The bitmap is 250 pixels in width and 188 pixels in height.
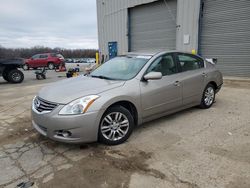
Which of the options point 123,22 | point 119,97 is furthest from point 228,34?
point 119,97

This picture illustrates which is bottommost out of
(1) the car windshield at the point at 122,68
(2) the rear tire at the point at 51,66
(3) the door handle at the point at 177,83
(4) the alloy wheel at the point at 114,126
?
(4) the alloy wheel at the point at 114,126

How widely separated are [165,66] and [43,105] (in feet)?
7.69

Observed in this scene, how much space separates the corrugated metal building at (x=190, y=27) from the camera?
963cm

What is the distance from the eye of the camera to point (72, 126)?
2902mm

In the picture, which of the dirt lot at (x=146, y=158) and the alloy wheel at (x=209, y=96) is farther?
the alloy wheel at (x=209, y=96)

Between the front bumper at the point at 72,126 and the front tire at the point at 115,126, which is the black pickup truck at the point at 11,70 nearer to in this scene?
the front bumper at the point at 72,126

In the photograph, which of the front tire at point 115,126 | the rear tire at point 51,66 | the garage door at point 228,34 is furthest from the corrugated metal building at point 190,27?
the rear tire at point 51,66

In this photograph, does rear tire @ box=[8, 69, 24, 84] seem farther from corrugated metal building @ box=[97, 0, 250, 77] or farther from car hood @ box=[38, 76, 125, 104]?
car hood @ box=[38, 76, 125, 104]

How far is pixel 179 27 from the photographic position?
11.5m

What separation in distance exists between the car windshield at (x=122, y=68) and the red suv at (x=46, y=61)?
17.9 metres

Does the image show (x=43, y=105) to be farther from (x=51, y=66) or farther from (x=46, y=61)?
(x=46, y=61)

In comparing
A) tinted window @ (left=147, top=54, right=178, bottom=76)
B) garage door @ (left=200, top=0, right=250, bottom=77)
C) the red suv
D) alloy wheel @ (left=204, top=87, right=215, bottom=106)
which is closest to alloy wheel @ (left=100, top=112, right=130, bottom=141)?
tinted window @ (left=147, top=54, right=178, bottom=76)

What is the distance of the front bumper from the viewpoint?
2898 millimetres

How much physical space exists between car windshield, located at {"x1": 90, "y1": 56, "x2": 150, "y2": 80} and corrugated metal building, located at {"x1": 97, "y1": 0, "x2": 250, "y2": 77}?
10.6ft
